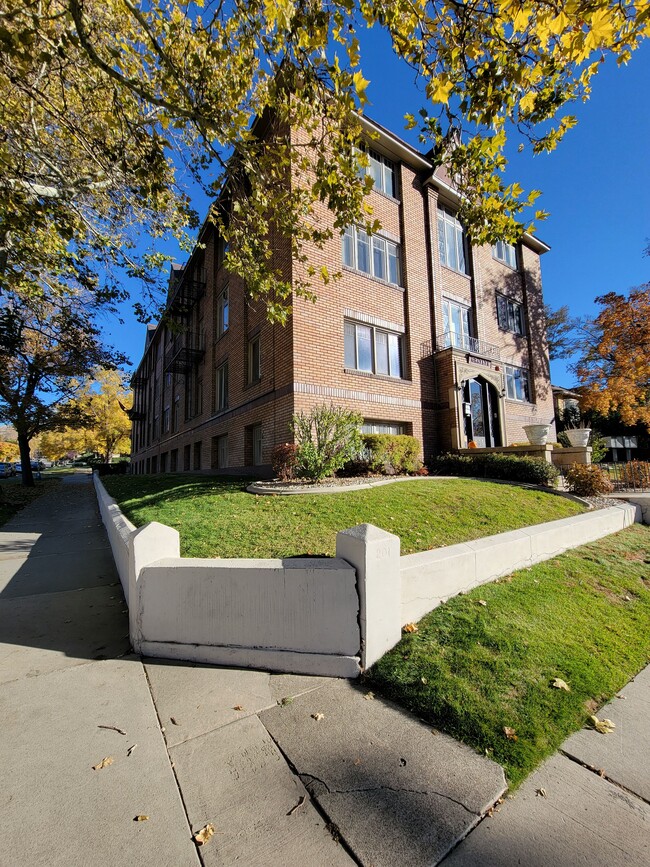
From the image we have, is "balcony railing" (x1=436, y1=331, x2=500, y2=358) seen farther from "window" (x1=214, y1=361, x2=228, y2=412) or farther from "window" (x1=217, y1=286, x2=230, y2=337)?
"window" (x1=217, y1=286, x2=230, y2=337)

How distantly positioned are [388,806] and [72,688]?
2.41 m

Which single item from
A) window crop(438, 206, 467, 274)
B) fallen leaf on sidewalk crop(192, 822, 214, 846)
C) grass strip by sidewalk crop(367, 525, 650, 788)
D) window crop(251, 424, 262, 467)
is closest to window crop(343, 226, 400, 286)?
window crop(438, 206, 467, 274)

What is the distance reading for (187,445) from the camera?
66.2 ft

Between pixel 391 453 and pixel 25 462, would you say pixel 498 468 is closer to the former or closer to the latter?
pixel 391 453

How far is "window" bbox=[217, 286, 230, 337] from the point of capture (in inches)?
650

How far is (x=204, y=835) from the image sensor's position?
1.75 m

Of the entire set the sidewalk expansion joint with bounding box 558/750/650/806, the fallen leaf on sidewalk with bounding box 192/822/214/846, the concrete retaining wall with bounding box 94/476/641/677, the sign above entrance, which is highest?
the sign above entrance

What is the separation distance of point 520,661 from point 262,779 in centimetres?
206

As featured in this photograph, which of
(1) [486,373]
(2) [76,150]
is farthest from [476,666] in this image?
(1) [486,373]

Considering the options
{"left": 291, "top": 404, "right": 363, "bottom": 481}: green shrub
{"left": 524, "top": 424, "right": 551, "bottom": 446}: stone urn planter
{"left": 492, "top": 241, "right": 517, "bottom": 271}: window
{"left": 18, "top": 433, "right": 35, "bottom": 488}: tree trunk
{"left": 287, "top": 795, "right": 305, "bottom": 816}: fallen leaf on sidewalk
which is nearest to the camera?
{"left": 287, "top": 795, "right": 305, "bottom": 816}: fallen leaf on sidewalk

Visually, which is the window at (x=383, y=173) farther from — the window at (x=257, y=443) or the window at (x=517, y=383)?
the window at (x=257, y=443)

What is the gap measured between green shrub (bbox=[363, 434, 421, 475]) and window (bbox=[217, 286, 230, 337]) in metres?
9.32

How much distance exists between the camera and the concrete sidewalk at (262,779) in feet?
5.60

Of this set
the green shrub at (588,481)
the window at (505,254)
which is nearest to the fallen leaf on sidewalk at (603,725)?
the green shrub at (588,481)
